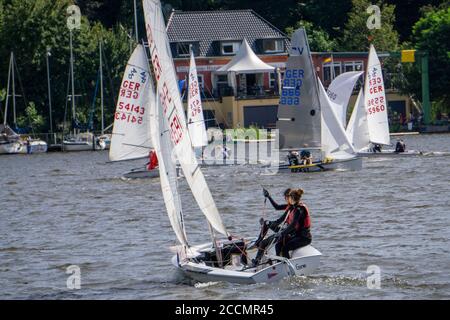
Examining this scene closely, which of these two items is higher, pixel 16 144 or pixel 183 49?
pixel 183 49

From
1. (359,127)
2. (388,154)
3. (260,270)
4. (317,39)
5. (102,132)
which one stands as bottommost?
(260,270)

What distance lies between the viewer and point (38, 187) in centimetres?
5025

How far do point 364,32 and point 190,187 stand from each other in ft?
238

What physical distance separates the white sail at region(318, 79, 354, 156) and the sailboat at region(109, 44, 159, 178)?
20.7 ft

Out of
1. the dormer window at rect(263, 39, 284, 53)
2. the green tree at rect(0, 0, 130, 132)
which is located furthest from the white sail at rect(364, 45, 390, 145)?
the dormer window at rect(263, 39, 284, 53)

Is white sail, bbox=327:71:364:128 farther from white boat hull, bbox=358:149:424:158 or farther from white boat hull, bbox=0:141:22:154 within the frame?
white boat hull, bbox=0:141:22:154

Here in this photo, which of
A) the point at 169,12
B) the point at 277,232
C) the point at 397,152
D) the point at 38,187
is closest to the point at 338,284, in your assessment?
the point at 277,232

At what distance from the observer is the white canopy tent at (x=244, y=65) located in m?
87.5

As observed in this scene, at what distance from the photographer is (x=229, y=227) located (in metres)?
31.7

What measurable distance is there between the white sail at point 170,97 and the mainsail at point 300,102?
25.4 meters

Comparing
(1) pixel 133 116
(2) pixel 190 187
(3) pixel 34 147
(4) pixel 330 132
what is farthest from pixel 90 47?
(2) pixel 190 187

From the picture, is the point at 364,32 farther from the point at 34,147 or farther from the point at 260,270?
the point at 260,270

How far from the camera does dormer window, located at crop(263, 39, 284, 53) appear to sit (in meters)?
91.9
